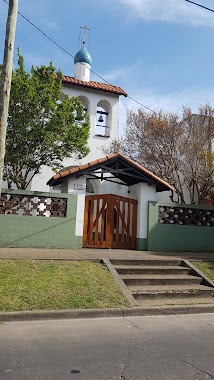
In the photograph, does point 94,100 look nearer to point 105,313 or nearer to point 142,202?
point 142,202

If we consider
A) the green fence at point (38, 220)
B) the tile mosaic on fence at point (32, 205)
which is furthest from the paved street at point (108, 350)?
the tile mosaic on fence at point (32, 205)

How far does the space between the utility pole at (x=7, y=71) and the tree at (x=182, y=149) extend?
10.6 meters

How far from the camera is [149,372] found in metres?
3.71

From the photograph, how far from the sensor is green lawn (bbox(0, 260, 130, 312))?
6.10 meters

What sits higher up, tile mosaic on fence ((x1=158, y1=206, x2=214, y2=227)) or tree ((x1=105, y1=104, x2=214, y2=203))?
tree ((x1=105, y1=104, x2=214, y2=203))

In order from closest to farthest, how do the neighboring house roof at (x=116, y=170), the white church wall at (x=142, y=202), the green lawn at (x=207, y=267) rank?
the green lawn at (x=207, y=267) < the neighboring house roof at (x=116, y=170) < the white church wall at (x=142, y=202)

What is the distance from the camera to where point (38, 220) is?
1051 cm

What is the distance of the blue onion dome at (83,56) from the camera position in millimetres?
19703

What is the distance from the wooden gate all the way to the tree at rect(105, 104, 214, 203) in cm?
495

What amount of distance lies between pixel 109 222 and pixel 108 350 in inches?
288

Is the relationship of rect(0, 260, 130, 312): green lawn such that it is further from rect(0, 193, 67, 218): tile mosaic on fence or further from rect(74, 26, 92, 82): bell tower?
rect(74, 26, 92, 82): bell tower

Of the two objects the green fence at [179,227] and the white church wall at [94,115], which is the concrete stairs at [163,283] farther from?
the white church wall at [94,115]

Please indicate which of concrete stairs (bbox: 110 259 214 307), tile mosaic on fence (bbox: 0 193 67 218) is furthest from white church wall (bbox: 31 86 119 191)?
concrete stairs (bbox: 110 259 214 307)

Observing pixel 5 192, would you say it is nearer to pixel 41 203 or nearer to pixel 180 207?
pixel 41 203
